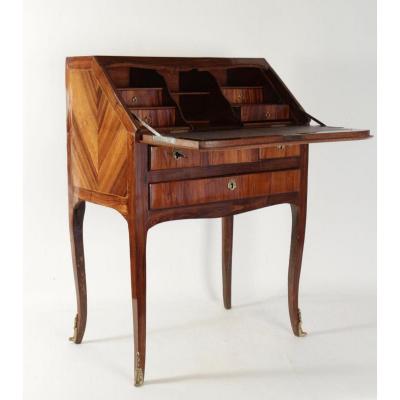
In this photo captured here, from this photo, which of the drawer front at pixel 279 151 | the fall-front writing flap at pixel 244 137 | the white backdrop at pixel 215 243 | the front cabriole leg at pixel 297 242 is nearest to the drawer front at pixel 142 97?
the fall-front writing flap at pixel 244 137

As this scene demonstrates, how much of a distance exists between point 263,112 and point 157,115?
60 cm

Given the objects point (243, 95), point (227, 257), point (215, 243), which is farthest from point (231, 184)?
point (215, 243)

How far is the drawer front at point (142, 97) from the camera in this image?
3.58 m

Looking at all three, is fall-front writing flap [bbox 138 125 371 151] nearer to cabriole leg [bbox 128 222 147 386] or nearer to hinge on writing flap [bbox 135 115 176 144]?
hinge on writing flap [bbox 135 115 176 144]

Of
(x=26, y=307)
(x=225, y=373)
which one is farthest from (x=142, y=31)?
(x=225, y=373)

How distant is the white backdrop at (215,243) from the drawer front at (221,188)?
2.49ft

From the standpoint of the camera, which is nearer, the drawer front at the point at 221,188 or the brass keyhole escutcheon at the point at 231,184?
the drawer front at the point at 221,188

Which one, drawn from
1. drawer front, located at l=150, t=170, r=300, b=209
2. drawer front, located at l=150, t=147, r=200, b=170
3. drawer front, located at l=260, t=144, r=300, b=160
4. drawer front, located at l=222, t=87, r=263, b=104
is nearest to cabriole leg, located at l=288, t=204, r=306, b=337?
drawer front, located at l=150, t=170, r=300, b=209

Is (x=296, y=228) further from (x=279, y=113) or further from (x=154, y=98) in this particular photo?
(x=154, y=98)

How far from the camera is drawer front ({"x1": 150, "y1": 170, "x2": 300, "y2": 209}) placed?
343 cm

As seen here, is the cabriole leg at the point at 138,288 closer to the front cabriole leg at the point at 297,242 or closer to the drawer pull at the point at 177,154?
the drawer pull at the point at 177,154

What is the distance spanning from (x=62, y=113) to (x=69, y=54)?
0.30m

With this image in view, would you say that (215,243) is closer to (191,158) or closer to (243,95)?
(243,95)

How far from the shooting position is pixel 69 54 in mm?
4305
